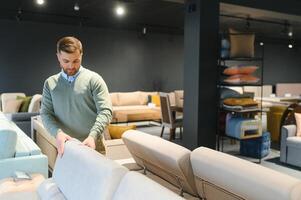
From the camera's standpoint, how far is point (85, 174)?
56.8 inches

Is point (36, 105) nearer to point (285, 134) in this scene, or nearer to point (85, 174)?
point (285, 134)

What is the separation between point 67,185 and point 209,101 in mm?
3097

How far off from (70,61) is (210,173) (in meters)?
1.02

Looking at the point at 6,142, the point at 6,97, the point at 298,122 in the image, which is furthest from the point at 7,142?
the point at 6,97

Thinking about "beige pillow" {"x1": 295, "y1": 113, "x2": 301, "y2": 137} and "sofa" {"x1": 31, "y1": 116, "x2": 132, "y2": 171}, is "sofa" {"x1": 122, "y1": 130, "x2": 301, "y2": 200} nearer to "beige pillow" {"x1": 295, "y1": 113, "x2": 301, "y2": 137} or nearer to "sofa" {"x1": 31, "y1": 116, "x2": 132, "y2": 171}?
"sofa" {"x1": 31, "y1": 116, "x2": 132, "y2": 171}

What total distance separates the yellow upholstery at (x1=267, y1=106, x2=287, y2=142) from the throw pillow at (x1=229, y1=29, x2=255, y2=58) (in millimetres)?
2117

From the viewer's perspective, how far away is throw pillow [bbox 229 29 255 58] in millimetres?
4492

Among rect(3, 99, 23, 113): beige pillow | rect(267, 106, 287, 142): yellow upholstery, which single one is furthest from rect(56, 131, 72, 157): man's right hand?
rect(267, 106, 287, 142): yellow upholstery

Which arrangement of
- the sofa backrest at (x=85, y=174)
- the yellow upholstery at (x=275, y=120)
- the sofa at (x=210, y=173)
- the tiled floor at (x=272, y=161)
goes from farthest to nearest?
1. the yellow upholstery at (x=275, y=120)
2. the tiled floor at (x=272, y=161)
3. the sofa backrest at (x=85, y=174)
4. the sofa at (x=210, y=173)

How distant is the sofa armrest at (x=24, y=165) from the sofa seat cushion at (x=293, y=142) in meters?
3.50

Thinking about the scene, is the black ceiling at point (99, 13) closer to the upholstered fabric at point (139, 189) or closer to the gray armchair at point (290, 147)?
the gray armchair at point (290, 147)

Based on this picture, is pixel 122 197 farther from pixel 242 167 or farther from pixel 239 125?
pixel 239 125

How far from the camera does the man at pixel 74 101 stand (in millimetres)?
1863

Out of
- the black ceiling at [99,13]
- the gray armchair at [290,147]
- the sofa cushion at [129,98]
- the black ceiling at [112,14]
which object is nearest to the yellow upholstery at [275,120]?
the gray armchair at [290,147]
